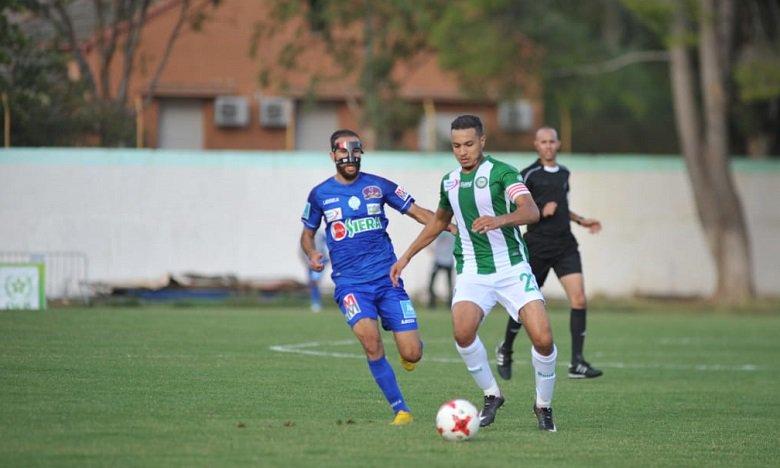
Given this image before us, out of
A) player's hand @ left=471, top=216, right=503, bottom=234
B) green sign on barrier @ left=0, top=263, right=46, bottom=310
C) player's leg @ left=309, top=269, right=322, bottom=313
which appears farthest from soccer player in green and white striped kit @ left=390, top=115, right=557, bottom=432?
player's leg @ left=309, top=269, right=322, bottom=313

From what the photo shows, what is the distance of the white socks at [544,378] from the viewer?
35.0 feet

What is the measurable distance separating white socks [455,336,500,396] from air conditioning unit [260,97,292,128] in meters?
33.7

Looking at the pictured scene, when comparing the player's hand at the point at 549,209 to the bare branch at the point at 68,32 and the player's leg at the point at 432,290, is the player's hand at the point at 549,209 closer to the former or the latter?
the player's leg at the point at 432,290

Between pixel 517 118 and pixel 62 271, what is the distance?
22.3 m

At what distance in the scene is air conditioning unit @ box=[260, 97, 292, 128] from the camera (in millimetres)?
44125

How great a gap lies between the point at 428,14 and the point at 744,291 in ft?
38.0

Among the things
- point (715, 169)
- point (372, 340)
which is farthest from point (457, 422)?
point (715, 169)

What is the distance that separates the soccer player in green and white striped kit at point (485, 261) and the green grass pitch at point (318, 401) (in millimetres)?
653

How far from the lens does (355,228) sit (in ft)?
36.3

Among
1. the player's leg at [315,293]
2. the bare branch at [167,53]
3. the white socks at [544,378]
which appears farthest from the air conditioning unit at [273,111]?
the white socks at [544,378]

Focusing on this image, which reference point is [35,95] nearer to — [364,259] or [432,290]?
[432,290]

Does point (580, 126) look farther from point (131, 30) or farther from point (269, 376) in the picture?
point (269, 376)

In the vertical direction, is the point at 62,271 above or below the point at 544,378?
below

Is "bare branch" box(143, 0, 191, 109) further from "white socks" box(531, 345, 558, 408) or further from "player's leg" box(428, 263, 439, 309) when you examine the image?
"white socks" box(531, 345, 558, 408)
